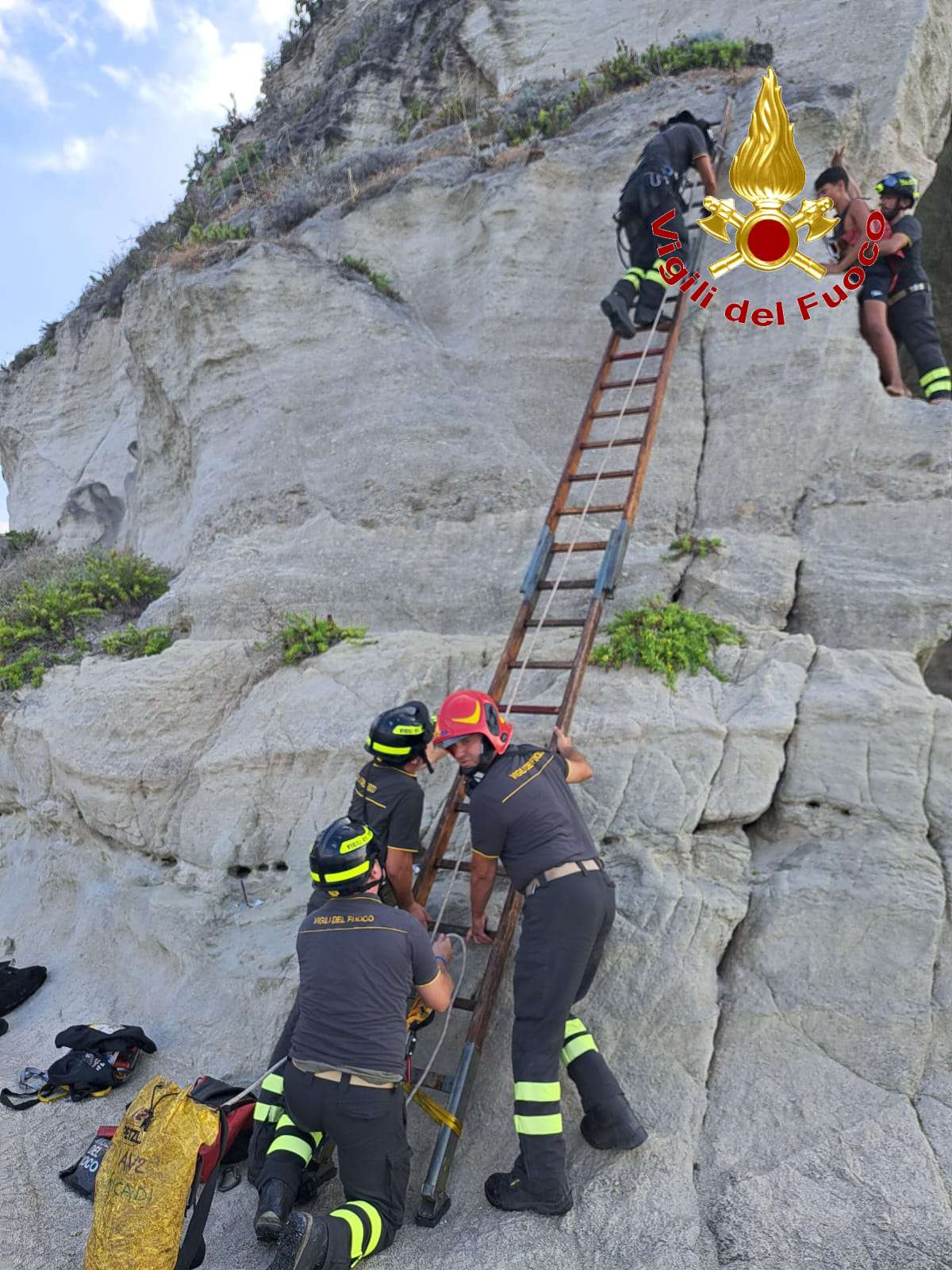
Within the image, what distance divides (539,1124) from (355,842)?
168 centimetres

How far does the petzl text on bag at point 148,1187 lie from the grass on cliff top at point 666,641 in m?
4.21

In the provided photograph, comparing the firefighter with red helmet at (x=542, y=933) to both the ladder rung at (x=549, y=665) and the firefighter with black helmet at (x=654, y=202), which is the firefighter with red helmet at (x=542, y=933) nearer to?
the ladder rung at (x=549, y=665)

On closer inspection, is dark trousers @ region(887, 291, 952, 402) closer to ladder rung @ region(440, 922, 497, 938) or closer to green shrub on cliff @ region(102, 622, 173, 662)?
ladder rung @ region(440, 922, 497, 938)

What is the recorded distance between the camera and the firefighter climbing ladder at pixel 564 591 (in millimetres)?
5031

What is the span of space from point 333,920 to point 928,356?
750cm

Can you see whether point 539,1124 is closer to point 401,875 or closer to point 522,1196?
point 522,1196

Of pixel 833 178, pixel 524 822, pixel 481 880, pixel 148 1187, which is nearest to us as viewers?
pixel 148 1187

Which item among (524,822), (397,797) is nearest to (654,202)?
(397,797)

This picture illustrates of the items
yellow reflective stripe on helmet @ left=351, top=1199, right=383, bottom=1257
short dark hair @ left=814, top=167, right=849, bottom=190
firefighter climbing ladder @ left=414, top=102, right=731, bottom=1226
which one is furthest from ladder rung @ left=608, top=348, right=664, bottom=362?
yellow reflective stripe on helmet @ left=351, top=1199, right=383, bottom=1257

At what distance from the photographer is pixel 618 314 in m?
8.42

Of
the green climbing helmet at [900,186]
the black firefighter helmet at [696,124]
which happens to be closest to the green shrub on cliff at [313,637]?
the black firefighter helmet at [696,124]

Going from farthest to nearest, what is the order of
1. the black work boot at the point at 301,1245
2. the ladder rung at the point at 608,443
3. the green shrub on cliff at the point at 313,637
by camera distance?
the green shrub on cliff at the point at 313,637 < the ladder rung at the point at 608,443 < the black work boot at the point at 301,1245

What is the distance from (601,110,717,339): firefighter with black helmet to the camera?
879 centimetres

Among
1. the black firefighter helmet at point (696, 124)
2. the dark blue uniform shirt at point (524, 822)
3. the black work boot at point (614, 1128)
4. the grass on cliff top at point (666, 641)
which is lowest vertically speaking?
the black work boot at point (614, 1128)
